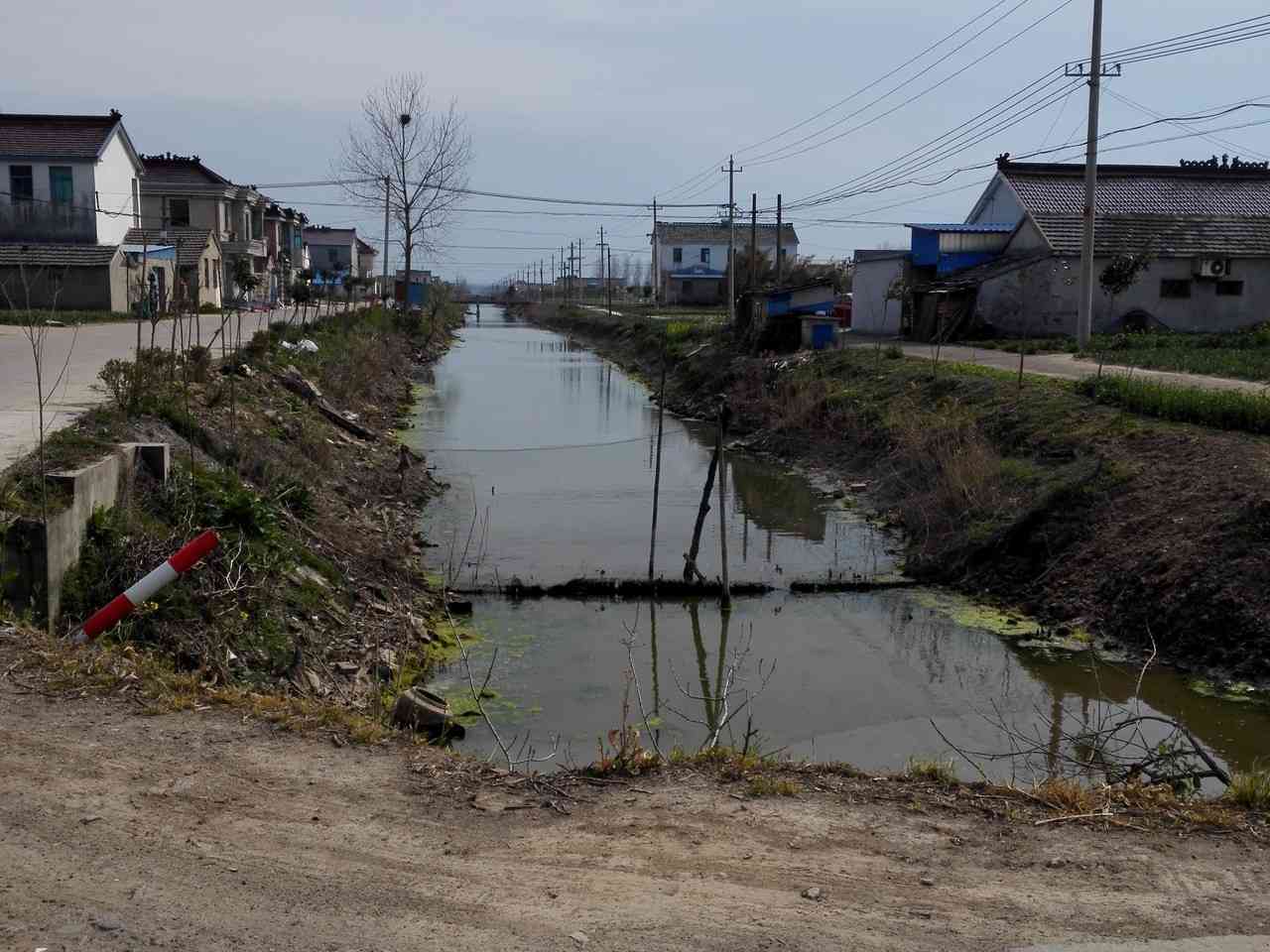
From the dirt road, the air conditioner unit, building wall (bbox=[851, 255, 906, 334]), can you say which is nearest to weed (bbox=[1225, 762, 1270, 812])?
the dirt road

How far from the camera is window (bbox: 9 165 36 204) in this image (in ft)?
140

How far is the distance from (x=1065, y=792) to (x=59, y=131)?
47.5 m

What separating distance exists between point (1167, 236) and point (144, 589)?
31613 mm

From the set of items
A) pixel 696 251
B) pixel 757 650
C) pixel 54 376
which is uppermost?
pixel 696 251

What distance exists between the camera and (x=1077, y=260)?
103 feet

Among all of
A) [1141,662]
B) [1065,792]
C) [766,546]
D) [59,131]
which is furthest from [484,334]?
[1065,792]

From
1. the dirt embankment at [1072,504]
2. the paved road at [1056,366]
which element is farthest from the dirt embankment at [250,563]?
the paved road at [1056,366]

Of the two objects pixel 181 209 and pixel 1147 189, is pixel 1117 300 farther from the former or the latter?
pixel 181 209

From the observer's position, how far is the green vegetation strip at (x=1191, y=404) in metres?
13.8

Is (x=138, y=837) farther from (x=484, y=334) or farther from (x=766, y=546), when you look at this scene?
(x=484, y=334)

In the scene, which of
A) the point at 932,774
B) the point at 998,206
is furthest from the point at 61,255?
the point at 932,774

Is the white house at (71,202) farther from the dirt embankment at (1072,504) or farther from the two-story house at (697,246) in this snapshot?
the two-story house at (697,246)

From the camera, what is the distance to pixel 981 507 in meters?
14.5

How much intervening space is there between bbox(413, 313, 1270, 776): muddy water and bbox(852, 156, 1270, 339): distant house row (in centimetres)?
1459
